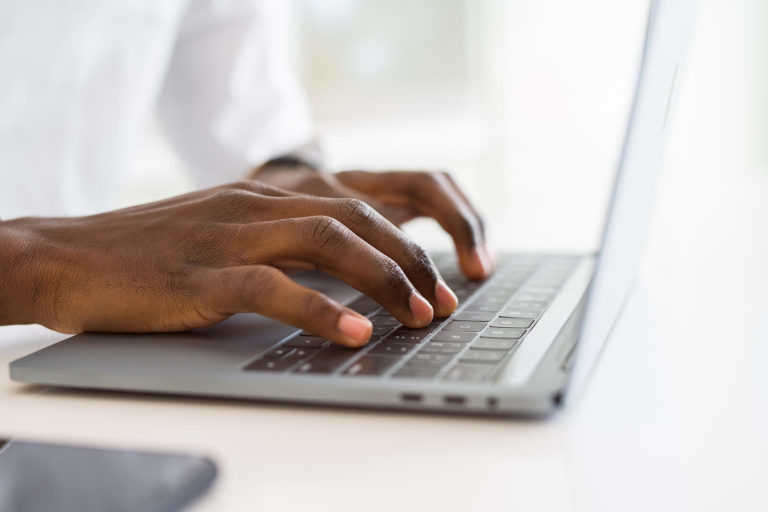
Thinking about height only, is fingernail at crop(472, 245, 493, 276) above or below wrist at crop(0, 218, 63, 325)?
below

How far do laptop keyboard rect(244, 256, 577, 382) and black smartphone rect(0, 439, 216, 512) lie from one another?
9cm

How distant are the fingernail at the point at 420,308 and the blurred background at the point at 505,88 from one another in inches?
53.5

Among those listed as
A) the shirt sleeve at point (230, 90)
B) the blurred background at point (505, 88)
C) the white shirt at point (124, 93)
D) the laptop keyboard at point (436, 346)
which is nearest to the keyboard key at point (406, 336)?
the laptop keyboard at point (436, 346)

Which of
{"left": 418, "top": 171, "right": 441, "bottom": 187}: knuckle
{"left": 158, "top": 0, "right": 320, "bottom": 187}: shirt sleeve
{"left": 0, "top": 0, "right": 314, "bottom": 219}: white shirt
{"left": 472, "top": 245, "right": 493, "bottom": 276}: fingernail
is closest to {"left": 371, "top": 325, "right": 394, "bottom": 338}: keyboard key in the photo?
{"left": 472, "top": 245, "right": 493, "bottom": 276}: fingernail

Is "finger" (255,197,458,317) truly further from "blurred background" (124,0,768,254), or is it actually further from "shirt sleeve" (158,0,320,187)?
"blurred background" (124,0,768,254)

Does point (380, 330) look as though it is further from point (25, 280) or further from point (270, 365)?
point (25, 280)

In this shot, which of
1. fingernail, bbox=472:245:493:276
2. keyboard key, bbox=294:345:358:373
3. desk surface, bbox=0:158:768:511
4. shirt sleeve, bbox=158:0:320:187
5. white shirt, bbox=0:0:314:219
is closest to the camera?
desk surface, bbox=0:158:768:511

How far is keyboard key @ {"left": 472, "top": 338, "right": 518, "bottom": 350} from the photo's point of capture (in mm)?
432

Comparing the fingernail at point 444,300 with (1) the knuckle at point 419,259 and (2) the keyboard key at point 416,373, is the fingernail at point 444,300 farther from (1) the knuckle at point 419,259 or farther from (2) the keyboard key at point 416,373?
(2) the keyboard key at point 416,373

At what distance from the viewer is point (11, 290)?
0.55 m

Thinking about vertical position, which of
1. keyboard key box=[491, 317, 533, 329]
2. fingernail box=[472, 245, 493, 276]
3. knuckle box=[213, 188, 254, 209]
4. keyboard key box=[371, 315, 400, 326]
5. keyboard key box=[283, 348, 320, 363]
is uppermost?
knuckle box=[213, 188, 254, 209]

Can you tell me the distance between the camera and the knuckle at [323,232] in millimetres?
493

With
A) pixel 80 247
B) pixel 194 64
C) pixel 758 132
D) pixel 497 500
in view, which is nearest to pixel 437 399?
pixel 497 500

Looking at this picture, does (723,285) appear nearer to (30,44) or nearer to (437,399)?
(437,399)
